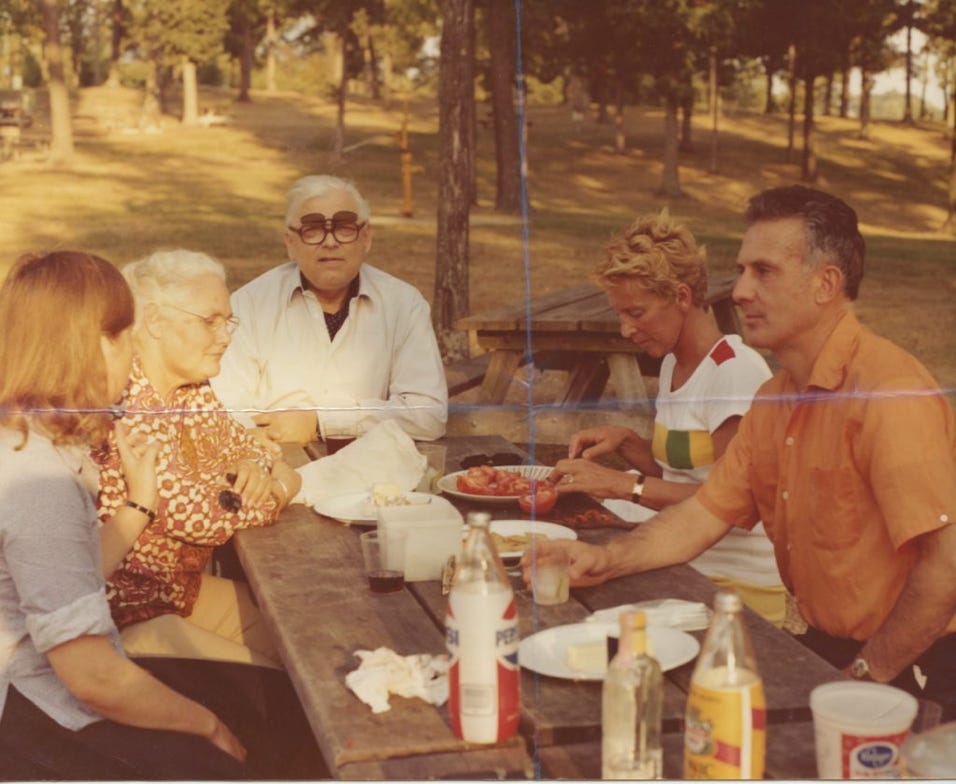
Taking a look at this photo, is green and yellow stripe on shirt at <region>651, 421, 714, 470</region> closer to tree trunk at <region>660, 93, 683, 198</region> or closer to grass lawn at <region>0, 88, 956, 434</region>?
grass lawn at <region>0, 88, 956, 434</region>

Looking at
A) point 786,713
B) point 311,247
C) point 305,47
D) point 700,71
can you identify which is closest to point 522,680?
point 786,713

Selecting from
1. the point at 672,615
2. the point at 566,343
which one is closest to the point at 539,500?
the point at 672,615

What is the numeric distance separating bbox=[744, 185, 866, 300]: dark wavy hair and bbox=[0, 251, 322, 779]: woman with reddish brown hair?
0.94m

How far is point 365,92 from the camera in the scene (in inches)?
754

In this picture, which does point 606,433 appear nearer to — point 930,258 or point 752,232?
point 752,232

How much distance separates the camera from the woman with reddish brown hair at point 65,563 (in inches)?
57.9

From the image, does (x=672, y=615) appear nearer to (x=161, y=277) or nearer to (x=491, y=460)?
(x=491, y=460)

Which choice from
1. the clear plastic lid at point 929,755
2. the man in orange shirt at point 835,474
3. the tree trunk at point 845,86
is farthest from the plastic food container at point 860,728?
the tree trunk at point 845,86

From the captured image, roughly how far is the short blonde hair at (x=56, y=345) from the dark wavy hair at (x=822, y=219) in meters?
0.95

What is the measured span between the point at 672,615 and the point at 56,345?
810 millimetres

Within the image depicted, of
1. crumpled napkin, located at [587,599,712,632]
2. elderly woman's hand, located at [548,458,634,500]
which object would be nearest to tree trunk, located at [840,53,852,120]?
elderly woman's hand, located at [548,458,634,500]

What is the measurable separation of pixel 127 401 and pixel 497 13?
25.8 ft

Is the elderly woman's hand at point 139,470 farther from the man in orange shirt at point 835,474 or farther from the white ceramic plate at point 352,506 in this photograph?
the man in orange shirt at point 835,474

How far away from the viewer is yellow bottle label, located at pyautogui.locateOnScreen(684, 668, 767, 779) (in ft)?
3.48
